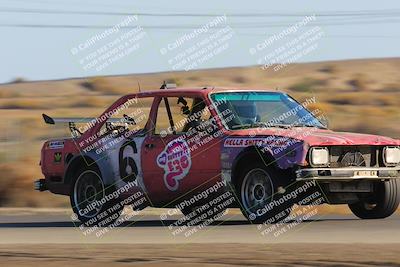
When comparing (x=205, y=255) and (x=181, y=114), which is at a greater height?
(x=181, y=114)

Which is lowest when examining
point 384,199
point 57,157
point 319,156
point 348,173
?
point 384,199

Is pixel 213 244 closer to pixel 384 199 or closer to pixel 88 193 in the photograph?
pixel 384 199

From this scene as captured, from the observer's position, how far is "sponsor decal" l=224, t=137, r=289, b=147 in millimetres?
14672

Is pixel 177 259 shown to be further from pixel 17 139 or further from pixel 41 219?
pixel 17 139

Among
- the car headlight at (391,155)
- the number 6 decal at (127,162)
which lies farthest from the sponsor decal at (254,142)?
the number 6 decal at (127,162)

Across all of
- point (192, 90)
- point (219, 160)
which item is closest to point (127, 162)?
point (192, 90)

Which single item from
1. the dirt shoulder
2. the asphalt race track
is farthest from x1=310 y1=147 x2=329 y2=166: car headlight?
the dirt shoulder

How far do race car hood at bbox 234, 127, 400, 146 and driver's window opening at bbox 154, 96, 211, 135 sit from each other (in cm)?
80

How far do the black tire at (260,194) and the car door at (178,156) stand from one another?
43 centimetres

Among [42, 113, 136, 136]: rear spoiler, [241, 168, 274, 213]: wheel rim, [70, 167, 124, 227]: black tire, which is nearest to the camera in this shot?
[241, 168, 274, 213]: wheel rim

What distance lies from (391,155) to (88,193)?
4302mm

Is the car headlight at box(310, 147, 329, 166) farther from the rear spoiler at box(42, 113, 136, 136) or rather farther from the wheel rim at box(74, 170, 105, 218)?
the rear spoiler at box(42, 113, 136, 136)

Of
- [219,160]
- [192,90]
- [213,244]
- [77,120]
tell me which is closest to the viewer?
[213,244]

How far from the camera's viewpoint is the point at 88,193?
55.1 feet
